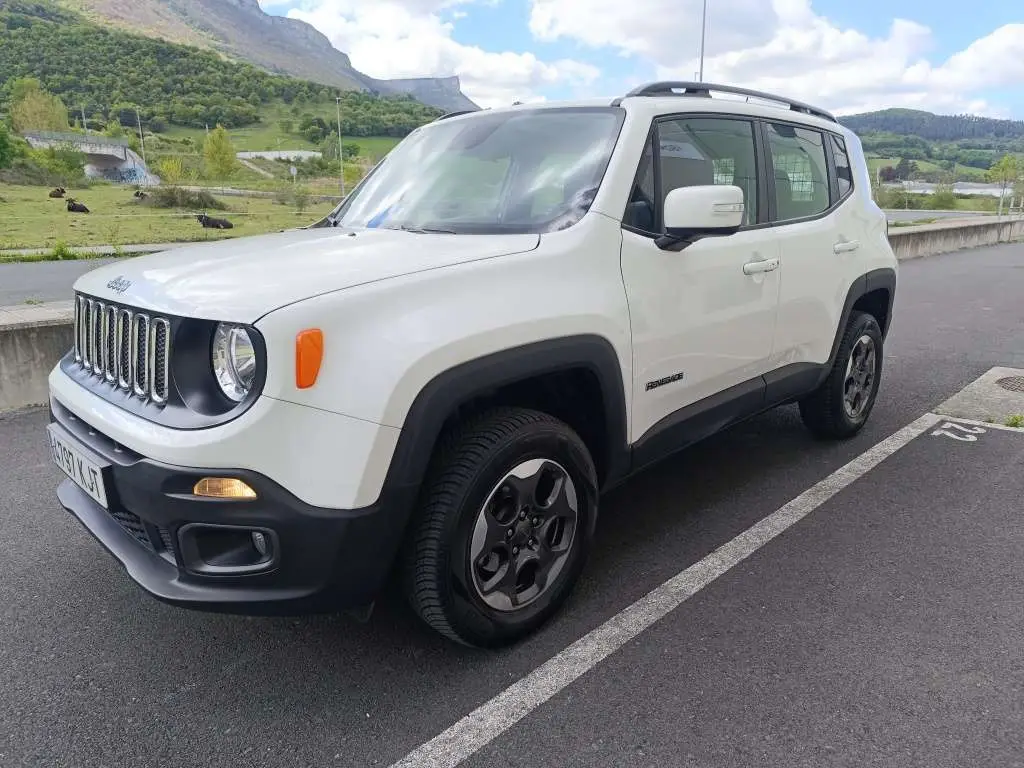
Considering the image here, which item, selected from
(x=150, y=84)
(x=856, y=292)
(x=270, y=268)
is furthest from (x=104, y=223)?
(x=150, y=84)

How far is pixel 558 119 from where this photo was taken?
320cm

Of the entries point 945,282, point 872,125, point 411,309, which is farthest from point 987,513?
point 872,125

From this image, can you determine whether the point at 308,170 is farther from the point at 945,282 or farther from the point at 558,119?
the point at 558,119

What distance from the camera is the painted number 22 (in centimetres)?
470

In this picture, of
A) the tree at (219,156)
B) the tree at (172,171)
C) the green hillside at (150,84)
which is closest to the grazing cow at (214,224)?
the tree at (172,171)

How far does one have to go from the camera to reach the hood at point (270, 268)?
211 centimetres

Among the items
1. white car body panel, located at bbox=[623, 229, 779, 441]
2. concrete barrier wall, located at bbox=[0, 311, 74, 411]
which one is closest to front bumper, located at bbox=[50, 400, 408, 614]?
white car body panel, located at bbox=[623, 229, 779, 441]

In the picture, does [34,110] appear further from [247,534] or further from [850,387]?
[247,534]

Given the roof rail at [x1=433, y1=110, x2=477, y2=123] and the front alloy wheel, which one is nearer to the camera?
the front alloy wheel

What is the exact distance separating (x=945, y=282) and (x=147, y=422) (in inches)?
541

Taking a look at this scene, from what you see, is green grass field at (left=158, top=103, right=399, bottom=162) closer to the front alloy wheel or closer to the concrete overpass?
the concrete overpass

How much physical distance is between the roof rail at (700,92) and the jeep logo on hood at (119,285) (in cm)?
195

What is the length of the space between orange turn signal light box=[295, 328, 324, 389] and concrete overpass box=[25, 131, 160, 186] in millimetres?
72727

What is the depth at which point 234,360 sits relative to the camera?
80.3 inches
